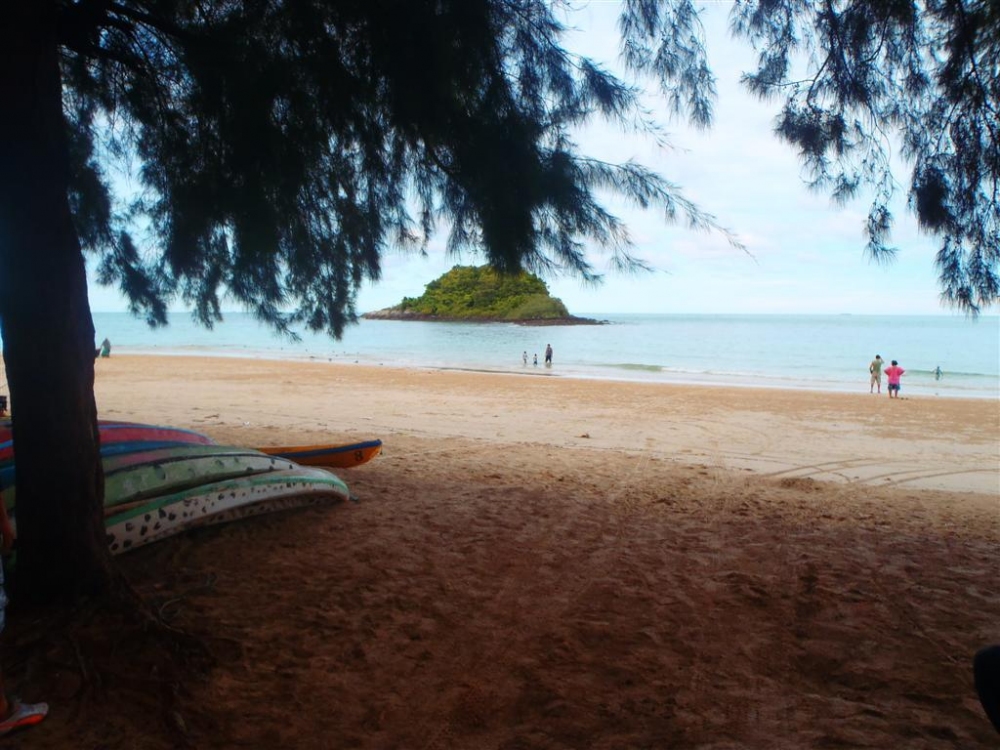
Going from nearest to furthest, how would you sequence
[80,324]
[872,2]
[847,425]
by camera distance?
1. [80,324]
2. [872,2]
3. [847,425]

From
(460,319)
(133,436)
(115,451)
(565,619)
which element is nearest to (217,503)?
(115,451)

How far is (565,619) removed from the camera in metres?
3.34

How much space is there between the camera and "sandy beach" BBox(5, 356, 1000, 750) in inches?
97.2

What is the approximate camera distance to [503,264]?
3680 millimetres

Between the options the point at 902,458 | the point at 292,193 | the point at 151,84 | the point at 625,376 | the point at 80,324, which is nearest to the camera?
the point at 80,324

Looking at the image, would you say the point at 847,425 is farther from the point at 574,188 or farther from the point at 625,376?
the point at 625,376

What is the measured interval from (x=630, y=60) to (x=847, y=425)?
12.0 m

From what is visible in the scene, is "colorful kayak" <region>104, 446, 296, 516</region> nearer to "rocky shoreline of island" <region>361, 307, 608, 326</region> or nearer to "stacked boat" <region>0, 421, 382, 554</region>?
"stacked boat" <region>0, 421, 382, 554</region>

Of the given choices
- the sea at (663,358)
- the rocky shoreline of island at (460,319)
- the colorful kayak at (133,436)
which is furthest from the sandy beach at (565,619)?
→ the rocky shoreline of island at (460,319)

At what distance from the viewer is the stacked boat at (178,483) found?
376 cm


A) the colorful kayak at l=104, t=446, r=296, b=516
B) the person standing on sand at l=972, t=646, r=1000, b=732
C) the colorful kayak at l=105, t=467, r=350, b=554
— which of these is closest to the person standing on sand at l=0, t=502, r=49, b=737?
the colorful kayak at l=105, t=467, r=350, b=554

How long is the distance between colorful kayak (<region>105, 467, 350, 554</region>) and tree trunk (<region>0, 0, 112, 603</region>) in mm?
686

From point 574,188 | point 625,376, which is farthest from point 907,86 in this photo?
point 625,376

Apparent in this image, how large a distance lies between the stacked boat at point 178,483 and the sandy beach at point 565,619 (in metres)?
0.13
